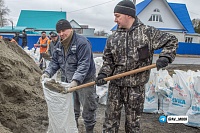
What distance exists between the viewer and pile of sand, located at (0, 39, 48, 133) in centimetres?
295

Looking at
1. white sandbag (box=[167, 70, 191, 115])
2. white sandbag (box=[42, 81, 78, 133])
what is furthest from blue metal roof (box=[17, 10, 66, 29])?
white sandbag (box=[42, 81, 78, 133])

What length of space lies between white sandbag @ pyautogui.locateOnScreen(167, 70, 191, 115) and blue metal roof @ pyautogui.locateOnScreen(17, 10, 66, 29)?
123 feet

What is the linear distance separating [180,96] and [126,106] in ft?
6.15

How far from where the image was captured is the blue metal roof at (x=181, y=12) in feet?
101

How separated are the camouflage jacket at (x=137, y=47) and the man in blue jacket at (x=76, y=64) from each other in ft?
1.37

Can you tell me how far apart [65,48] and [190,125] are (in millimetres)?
2433

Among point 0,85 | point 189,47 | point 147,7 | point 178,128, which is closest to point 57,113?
point 0,85

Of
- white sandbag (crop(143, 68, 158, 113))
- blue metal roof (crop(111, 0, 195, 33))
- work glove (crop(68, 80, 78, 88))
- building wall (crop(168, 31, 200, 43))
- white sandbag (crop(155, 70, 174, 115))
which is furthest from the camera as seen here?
building wall (crop(168, 31, 200, 43))

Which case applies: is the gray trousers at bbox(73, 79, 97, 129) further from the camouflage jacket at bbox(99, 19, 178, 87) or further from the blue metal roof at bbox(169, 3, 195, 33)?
the blue metal roof at bbox(169, 3, 195, 33)

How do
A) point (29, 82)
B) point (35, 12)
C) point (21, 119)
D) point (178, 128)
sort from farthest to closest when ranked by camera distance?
point (35, 12) < point (178, 128) < point (29, 82) < point (21, 119)

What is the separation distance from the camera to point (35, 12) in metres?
42.2

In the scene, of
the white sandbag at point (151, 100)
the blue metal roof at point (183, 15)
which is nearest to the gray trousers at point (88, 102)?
the white sandbag at point (151, 100)

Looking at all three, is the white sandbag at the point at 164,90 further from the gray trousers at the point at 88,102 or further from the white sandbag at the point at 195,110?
the gray trousers at the point at 88,102

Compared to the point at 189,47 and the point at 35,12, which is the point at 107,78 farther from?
the point at 35,12
